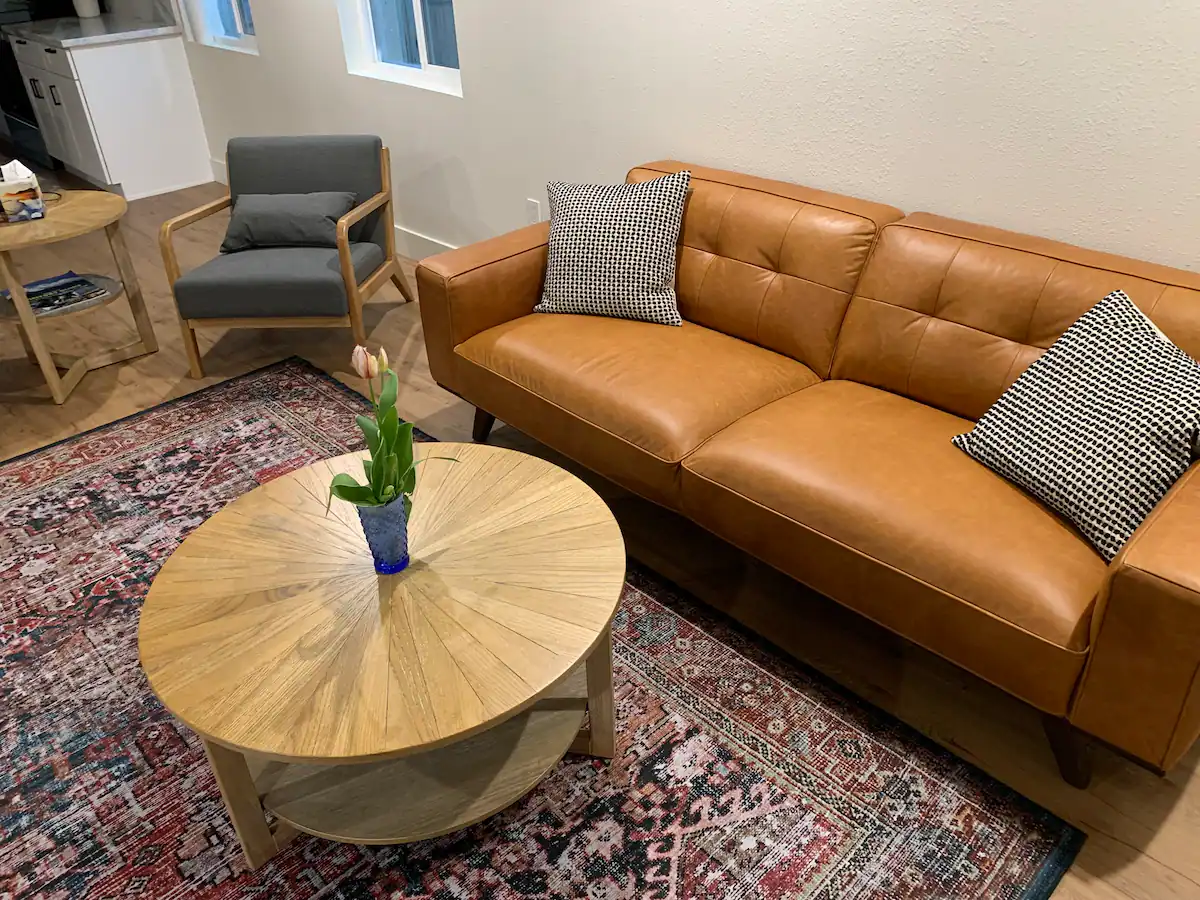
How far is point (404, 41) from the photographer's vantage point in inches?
169

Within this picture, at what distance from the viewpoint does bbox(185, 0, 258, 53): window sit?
5078mm

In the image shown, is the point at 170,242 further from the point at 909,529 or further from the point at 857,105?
the point at 909,529

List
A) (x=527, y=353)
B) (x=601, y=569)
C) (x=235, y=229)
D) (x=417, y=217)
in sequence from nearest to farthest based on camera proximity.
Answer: (x=601, y=569), (x=527, y=353), (x=235, y=229), (x=417, y=217)

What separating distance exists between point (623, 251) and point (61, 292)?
2.18 metres

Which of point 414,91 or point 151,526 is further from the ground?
point 414,91

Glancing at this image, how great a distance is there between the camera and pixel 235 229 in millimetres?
3438

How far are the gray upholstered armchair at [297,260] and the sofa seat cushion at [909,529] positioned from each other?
1.73 meters

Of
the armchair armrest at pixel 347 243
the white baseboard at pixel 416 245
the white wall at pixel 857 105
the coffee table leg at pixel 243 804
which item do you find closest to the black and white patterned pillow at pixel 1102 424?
the white wall at pixel 857 105

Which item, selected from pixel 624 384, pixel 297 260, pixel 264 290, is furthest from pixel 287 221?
pixel 624 384

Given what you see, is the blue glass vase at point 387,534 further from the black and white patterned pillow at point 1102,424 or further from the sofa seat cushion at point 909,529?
the black and white patterned pillow at point 1102,424

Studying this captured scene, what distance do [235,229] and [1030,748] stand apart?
3.15 metres

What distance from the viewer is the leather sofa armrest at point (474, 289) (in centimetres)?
261

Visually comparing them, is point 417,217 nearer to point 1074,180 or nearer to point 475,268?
point 475,268

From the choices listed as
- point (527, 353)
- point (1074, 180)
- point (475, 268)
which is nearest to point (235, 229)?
point (475, 268)
